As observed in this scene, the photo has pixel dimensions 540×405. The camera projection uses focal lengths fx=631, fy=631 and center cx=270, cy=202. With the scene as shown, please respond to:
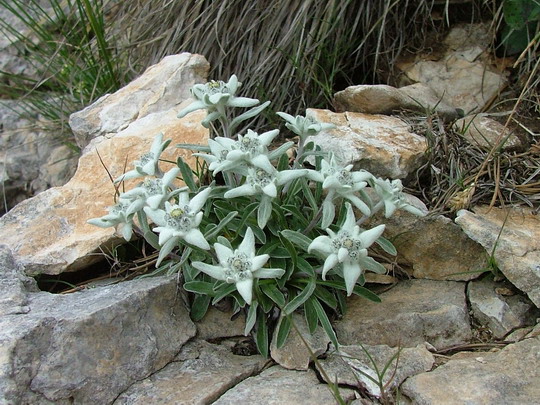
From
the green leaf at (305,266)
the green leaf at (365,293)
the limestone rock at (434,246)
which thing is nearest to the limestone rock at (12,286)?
the green leaf at (305,266)

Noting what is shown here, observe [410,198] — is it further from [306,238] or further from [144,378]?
[144,378]

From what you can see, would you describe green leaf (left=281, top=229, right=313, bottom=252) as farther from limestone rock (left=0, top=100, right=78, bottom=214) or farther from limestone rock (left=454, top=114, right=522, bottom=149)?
limestone rock (left=0, top=100, right=78, bottom=214)

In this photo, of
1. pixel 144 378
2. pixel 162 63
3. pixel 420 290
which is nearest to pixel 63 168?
pixel 162 63

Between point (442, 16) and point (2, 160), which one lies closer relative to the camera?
point (442, 16)

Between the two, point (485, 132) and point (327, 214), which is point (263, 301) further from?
point (485, 132)

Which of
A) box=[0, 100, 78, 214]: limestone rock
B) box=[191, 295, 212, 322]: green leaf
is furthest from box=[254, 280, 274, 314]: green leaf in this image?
box=[0, 100, 78, 214]: limestone rock

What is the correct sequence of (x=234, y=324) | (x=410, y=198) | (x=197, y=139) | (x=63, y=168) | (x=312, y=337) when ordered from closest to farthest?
1. (x=312, y=337)
2. (x=234, y=324)
3. (x=410, y=198)
4. (x=197, y=139)
5. (x=63, y=168)

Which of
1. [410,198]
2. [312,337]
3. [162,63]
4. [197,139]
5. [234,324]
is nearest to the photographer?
[312,337]

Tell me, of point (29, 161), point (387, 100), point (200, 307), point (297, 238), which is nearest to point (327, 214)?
point (297, 238)
